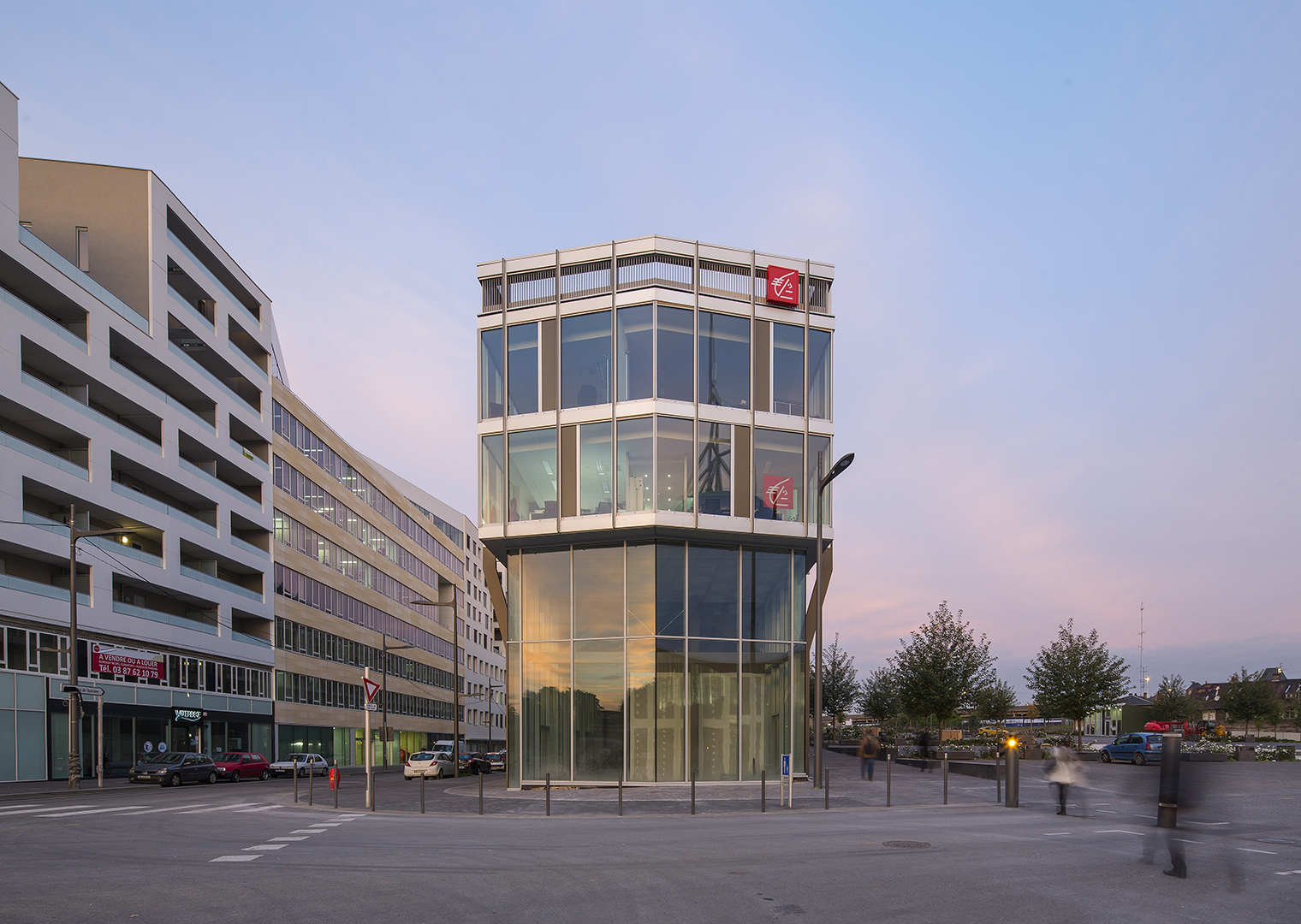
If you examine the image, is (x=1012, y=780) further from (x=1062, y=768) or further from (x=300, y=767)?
(x=300, y=767)

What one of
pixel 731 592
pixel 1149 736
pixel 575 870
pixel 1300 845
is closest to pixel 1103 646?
pixel 1149 736

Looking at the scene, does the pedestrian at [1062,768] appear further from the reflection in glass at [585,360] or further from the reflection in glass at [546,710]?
the reflection in glass at [585,360]

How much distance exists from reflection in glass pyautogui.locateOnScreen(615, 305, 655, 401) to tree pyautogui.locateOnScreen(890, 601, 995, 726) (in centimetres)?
2151

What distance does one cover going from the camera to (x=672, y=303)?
29484 millimetres

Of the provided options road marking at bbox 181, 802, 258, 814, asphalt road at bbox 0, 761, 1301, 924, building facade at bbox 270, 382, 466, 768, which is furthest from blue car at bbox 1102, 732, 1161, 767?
road marking at bbox 181, 802, 258, 814

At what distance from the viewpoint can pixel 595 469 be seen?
1148 inches

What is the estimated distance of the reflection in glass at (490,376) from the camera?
30530 millimetres

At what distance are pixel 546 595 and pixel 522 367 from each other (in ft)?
22.2

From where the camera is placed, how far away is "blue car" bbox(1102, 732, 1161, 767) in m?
40.5

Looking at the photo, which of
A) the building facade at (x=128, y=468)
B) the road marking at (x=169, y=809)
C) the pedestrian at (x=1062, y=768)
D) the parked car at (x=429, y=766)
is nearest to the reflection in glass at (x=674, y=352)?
the pedestrian at (x=1062, y=768)

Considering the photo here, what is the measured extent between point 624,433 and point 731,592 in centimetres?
560

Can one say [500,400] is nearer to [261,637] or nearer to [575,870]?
[575,870]

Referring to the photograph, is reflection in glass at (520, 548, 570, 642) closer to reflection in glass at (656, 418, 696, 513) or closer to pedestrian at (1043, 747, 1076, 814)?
reflection in glass at (656, 418, 696, 513)

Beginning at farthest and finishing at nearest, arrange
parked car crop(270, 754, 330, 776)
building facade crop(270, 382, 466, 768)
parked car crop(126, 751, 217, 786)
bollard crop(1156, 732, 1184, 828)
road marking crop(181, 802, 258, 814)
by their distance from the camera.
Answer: building facade crop(270, 382, 466, 768) → parked car crop(270, 754, 330, 776) → parked car crop(126, 751, 217, 786) → road marking crop(181, 802, 258, 814) → bollard crop(1156, 732, 1184, 828)
